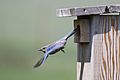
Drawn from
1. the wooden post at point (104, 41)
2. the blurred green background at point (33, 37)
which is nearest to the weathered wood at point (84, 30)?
the wooden post at point (104, 41)

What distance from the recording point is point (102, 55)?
3096 mm

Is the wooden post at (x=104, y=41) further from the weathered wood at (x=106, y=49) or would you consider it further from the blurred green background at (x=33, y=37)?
the blurred green background at (x=33, y=37)

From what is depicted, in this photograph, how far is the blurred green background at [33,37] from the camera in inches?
283

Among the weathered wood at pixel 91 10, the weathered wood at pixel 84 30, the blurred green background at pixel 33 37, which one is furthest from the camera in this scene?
the blurred green background at pixel 33 37

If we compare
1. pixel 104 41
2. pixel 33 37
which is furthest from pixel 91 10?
pixel 33 37

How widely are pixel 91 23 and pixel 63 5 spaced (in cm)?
660

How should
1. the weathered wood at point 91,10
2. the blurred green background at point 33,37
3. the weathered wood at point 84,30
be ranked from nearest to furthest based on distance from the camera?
the weathered wood at point 91,10 → the weathered wood at point 84,30 → the blurred green background at point 33,37

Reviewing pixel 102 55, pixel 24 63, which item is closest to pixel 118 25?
pixel 102 55

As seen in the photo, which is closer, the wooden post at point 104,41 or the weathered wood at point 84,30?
the wooden post at point 104,41

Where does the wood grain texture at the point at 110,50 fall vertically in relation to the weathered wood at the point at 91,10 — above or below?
below

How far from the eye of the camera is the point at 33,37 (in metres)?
9.21

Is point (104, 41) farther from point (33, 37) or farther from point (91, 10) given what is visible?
point (33, 37)

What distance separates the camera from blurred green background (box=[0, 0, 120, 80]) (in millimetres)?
7195

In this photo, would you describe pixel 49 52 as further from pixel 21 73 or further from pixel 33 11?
pixel 33 11
